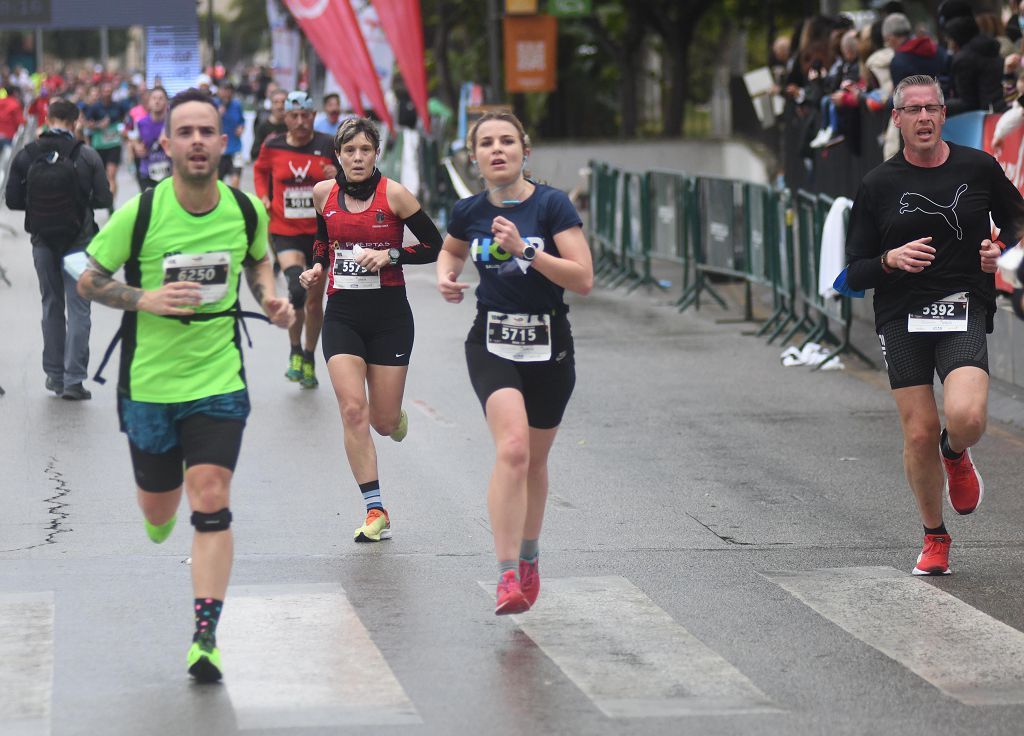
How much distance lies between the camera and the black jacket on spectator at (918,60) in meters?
14.7

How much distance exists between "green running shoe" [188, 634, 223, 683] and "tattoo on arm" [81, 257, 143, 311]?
115cm

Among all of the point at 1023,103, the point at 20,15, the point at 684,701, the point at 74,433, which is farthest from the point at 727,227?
the point at 20,15

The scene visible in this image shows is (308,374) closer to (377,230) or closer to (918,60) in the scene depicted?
(377,230)

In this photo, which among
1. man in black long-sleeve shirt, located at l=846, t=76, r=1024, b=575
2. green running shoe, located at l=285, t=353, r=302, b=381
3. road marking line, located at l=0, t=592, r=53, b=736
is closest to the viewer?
road marking line, located at l=0, t=592, r=53, b=736

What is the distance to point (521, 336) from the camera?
713cm

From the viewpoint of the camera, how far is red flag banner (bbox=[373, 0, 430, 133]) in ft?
81.8

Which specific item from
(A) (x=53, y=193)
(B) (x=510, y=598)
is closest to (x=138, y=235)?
(B) (x=510, y=598)

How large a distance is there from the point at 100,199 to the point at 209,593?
7.58 meters

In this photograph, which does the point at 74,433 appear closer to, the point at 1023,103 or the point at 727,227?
the point at 1023,103

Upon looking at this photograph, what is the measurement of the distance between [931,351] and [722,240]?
1056 cm

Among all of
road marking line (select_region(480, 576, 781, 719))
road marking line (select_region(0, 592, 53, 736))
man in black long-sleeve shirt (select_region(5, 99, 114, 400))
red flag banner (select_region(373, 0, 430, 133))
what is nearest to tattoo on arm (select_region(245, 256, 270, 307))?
road marking line (select_region(0, 592, 53, 736))

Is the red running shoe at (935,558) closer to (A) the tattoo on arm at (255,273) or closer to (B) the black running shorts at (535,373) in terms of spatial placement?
(B) the black running shorts at (535,373)

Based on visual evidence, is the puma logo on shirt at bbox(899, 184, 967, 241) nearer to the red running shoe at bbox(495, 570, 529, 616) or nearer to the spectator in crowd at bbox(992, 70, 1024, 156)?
the red running shoe at bbox(495, 570, 529, 616)

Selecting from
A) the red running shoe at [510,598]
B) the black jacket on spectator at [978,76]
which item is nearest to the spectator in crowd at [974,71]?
the black jacket on spectator at [978,76]
